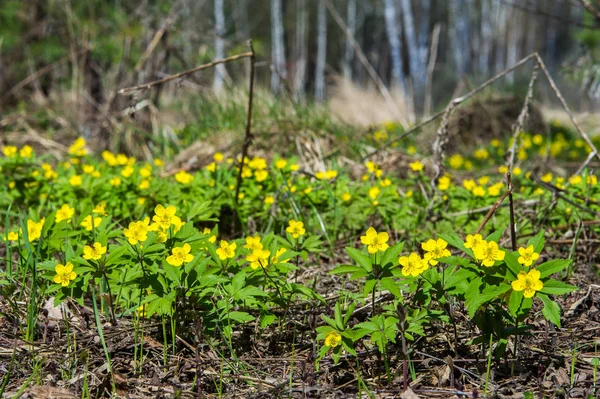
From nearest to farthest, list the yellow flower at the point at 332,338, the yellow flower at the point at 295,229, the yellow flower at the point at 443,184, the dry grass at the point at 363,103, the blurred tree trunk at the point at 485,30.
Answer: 1. the yellow flower at the point at 332,338
2. the yellow flower at the point at 295,229
3. the yellow flower at the point at 443,184
4. the dry grass at the point at 363,103
5. the blurred tree trunk at the point at 485,30

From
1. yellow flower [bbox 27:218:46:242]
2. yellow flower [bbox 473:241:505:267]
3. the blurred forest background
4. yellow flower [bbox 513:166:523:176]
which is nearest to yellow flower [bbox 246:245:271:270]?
yellow flower [bbox 473:241:505:267]

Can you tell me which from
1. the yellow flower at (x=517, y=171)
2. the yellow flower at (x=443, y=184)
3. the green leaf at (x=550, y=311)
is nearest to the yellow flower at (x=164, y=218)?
the green leaf at (x=550, y=311)

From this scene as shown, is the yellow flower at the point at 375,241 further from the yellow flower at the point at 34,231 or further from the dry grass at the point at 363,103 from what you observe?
the dry grass at the point at 363,103

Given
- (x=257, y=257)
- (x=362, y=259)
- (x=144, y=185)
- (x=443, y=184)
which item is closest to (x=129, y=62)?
(x=144, y=185)

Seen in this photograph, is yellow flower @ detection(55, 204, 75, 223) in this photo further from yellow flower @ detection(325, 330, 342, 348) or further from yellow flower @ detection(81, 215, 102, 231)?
yellow flower @ detection(325, 330, 342, 348)

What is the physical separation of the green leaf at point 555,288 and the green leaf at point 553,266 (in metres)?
0.03

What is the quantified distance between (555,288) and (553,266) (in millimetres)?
78

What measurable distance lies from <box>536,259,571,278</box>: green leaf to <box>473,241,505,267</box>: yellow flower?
6.1 inches

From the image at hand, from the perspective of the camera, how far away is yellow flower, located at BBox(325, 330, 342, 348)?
1.64 m

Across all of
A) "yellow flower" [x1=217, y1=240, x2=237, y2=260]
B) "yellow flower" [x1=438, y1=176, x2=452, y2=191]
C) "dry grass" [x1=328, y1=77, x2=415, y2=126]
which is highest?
"yellow flower" [x1=217, y1=240, x2=237, y2=260]

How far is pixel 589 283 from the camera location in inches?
93.0

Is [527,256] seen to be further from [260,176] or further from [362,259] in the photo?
[260,176]

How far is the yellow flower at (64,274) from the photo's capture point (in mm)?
1793

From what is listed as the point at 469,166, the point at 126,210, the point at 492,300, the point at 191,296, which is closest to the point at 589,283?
the point at 492,300
